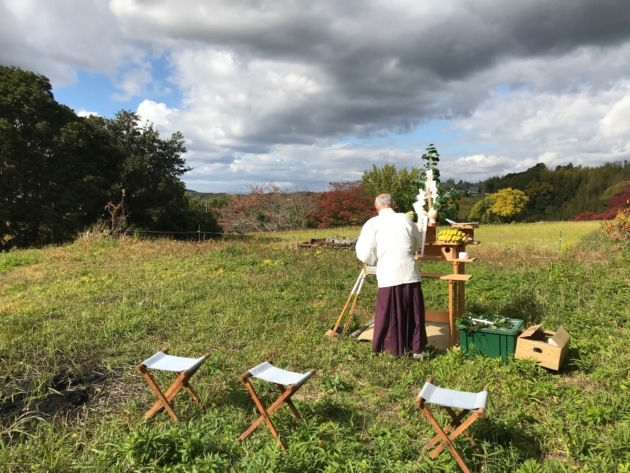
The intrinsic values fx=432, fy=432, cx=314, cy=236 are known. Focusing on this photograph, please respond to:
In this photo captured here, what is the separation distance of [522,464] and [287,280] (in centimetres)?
586

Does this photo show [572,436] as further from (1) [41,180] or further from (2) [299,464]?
(1) [41,180]

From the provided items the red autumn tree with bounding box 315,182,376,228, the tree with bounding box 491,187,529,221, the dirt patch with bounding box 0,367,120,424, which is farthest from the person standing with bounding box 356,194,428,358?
the tree with bounding box 491,187,529,221

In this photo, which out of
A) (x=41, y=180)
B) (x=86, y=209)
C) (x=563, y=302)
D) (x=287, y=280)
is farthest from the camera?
(x=86, y=209)

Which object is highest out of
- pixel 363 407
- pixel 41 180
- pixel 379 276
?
pixel 41 180

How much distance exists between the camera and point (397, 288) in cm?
441

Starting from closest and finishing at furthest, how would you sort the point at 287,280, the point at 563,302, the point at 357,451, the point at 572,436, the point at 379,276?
the point at 357,451
the point at 572,436
the point at 379,276
the point at 563,302
the point at 287,280

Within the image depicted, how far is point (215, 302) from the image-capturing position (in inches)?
259

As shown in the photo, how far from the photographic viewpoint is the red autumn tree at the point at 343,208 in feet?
85.4

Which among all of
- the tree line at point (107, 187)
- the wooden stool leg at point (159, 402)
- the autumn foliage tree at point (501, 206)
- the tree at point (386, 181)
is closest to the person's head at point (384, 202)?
the wooden stool leg at point (159, 402)

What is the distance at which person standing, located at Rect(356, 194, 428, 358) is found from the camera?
439 centimetres

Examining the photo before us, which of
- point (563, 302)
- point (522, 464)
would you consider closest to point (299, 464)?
point (522, 464)

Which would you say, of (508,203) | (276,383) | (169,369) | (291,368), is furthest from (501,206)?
(169,369)

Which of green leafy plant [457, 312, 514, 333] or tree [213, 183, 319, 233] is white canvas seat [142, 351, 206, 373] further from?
tree [213, 183, 319, 233]

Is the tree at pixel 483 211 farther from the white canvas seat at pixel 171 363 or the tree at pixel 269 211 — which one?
the white canvas seat at pixel 171 363
